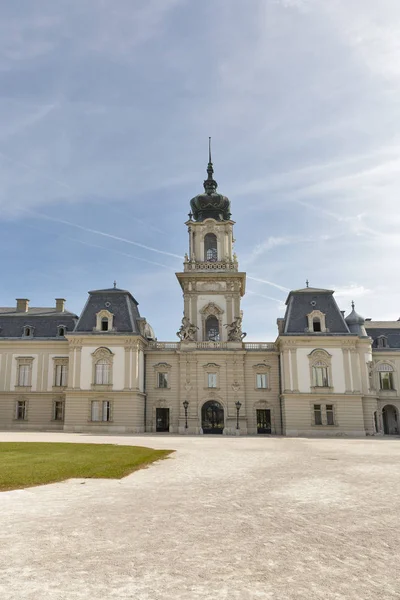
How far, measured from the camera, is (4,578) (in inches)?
241

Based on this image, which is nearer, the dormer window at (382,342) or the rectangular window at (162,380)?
the rectangular window at (162,380)

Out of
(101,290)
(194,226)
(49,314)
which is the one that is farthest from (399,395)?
(49,314)

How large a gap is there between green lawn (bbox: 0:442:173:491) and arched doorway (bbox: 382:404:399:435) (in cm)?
3978

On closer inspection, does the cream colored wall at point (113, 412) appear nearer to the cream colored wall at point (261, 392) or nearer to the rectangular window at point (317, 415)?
the cream colored wall at point (261, 392)

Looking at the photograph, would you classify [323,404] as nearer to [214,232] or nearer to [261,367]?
[261,367]

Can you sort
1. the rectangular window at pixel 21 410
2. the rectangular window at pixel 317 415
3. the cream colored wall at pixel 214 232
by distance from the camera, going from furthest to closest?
the cream colored wall at pixel 214 232, the rectangular window at pixel 21 410, the rectangular window at pixel 317 415

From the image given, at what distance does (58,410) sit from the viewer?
51625 millimetres

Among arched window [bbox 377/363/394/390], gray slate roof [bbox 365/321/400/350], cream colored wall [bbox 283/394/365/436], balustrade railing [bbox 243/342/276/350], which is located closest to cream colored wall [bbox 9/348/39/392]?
balustrade railing [bbox 243/342/276/350]

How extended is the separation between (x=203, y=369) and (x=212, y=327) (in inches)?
239

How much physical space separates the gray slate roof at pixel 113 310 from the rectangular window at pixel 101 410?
7482 mm

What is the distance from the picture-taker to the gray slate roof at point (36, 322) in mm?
54438

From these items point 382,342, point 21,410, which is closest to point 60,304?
point 21,410

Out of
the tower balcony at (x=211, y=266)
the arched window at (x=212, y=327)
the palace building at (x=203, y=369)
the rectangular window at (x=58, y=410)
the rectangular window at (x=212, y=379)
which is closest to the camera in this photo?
the palace building at (x=203, y=369)

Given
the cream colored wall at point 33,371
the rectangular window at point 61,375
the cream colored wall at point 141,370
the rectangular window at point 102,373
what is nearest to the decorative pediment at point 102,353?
the rectangular window at point 102,373
